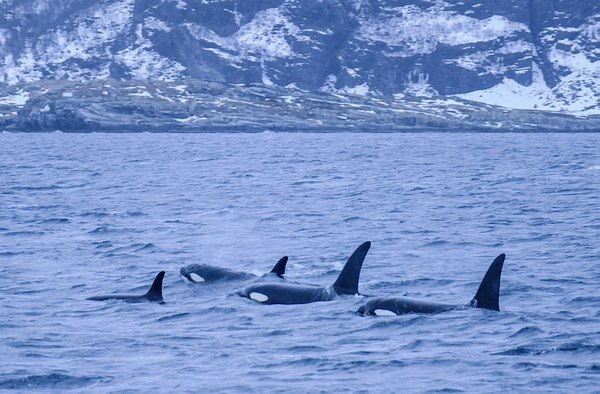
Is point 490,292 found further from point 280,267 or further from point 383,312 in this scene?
point 280,267

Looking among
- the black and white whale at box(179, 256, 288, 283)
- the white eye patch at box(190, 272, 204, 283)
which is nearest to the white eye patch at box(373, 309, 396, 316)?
the black and white whale at box(179, 256, 288, 283)

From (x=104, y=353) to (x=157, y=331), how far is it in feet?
6.88

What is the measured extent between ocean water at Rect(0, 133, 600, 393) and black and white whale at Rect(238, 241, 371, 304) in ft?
1.32

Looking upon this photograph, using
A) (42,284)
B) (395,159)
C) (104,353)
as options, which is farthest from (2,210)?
(395,159)

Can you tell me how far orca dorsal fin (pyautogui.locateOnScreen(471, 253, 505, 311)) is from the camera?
2452cm

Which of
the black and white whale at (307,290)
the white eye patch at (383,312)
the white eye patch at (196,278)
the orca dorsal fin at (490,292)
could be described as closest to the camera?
the white eye patch at (383,312)

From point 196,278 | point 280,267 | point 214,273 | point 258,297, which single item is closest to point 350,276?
point 258,297

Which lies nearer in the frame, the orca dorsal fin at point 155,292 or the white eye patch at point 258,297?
the white eye patch at point 258,297

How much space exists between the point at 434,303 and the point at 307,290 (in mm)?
3085

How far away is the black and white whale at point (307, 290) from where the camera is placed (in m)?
26.3

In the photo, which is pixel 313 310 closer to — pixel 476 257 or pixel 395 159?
pixel 476 257

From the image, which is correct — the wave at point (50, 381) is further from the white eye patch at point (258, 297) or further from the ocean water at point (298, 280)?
the white eye patch at point (258, 297)

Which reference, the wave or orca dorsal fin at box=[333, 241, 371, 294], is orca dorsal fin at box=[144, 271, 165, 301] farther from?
the wave

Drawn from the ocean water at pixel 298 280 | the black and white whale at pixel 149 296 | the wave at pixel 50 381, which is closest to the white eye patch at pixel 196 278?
the ocean water at pixel 298 280
